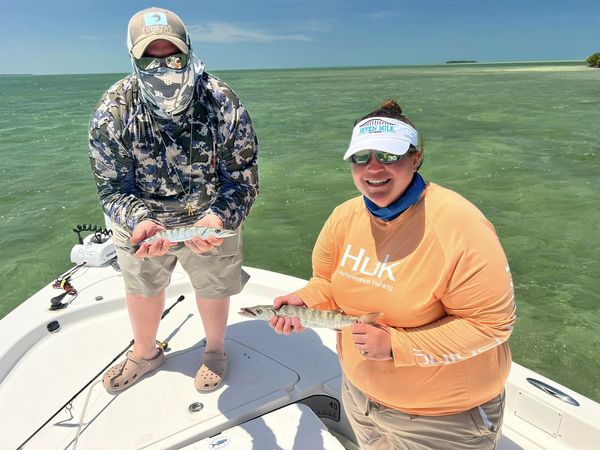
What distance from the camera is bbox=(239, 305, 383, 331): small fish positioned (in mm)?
1913

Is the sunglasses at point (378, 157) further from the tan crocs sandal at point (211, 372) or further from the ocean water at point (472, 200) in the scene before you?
the ocean water at point (472, 200)

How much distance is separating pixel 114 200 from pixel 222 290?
0.95 meters

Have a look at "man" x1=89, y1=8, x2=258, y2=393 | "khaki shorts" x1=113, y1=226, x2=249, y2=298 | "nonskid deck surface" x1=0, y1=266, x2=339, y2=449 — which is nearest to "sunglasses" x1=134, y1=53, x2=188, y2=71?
"man" x1=89, y1=8, x2=258, y2=393

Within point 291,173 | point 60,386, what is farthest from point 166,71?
point 291,173

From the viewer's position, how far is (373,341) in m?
1.79

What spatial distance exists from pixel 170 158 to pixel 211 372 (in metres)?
1.57

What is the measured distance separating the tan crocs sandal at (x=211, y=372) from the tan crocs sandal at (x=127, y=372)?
1.38 ft

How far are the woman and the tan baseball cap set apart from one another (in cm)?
129

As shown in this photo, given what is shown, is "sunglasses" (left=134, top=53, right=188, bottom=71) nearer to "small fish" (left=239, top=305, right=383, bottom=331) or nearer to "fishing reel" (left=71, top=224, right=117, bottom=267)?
"small fish" (left=239, top=305, right=383, bottom=331)

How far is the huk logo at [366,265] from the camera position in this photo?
190 centimetres

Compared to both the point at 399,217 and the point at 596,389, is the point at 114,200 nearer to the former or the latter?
the point at 399,217

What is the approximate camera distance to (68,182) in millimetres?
13719

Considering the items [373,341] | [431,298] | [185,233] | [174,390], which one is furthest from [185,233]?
[431,298]

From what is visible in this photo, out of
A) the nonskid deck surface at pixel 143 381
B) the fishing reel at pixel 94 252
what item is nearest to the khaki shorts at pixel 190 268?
the nonskid deck surface at pixel 143 381
